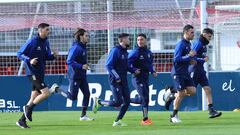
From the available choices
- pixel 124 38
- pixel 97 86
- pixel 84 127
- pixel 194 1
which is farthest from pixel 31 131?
pixel 194 1

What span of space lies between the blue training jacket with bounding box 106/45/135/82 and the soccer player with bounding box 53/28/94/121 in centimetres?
135

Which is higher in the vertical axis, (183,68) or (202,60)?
(202,60)

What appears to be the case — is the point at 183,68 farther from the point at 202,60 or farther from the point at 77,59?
the point at 77,59

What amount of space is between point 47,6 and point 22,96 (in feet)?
9.87

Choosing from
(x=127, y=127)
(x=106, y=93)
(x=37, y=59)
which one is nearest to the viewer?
(x=127, y=127)

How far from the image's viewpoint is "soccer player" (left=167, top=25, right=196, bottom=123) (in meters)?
18.3

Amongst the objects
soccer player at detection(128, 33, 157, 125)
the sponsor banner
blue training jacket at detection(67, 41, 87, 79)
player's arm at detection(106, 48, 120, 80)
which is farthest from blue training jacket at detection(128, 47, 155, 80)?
the sponsor banner

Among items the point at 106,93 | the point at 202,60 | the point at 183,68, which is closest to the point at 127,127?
the point at 183,68

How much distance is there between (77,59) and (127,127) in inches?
117

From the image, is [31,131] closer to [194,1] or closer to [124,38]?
[124,38]

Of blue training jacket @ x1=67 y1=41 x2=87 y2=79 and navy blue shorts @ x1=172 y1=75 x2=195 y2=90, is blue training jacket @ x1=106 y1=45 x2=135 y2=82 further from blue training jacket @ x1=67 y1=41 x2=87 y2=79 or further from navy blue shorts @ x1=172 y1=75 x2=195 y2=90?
blue training jacket @ x1=67 y1=41 x2=87 y2=79

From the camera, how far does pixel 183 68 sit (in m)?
18.6

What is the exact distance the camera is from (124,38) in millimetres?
17469

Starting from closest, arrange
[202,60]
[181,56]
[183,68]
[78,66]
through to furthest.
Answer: [181,56], [183,68], [78,66], [202,60]
